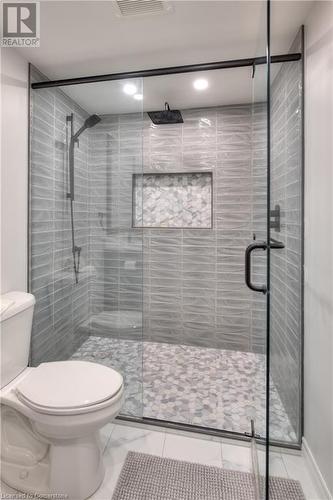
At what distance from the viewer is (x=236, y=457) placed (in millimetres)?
1491

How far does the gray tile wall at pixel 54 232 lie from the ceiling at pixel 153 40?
0.26 metres

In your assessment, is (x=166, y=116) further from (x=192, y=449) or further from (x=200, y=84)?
(x=192, y=449)

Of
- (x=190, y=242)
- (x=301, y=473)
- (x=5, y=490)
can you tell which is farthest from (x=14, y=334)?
(x=190, y=242)

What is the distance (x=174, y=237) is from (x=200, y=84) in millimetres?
1287

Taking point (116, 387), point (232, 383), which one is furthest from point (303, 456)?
point (116, 387)

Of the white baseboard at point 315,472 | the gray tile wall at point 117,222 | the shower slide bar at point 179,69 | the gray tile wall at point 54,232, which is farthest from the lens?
the gray tile wall at point 117,222

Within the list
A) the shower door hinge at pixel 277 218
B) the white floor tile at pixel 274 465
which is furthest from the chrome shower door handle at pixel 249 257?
the white floor tile at pixel 274 465

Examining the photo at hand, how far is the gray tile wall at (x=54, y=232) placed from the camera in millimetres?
1961

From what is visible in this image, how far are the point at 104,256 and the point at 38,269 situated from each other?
0.51 metres

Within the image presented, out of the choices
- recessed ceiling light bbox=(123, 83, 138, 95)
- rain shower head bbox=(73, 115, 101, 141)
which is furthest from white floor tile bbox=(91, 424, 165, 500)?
recessed ceiling light bbox=(123, 83, 138, 95)

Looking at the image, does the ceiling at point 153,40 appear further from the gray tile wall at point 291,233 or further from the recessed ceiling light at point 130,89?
the gray tile wall at point 291,233

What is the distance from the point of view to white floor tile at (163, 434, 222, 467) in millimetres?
1476

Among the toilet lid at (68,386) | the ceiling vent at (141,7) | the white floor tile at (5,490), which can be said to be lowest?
the white floor tile at (5,490)

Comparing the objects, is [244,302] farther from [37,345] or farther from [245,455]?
[37,345]
